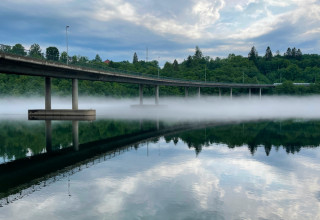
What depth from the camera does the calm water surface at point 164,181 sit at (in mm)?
13523

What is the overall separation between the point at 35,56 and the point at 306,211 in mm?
55135

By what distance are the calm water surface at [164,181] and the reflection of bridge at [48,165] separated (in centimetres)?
7

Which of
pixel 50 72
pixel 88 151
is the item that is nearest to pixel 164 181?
pixel 88 151

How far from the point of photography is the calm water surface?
44.4ft

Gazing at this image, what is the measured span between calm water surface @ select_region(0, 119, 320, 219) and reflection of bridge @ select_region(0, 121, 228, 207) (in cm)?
7

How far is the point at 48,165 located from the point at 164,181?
10.7 meters

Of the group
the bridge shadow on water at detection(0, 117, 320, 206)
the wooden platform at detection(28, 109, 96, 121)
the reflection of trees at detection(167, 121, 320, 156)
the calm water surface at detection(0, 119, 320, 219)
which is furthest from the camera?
the wooden platform at detection(28, 109, 96, 121)

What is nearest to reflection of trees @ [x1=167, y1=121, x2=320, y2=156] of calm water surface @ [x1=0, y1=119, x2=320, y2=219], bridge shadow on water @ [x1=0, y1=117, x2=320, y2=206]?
bridge shadow on water @ [x1=0, y1=117, x2=320, y2=206]

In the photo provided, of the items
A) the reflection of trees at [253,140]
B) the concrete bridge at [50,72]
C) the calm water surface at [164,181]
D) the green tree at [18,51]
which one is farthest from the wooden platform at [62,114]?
the calm water surface at [164,181]

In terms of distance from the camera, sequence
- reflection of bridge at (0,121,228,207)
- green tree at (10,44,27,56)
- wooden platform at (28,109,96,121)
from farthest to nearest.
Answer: wooden platform at (28,109,96,121)
green tree at (10,44,27,56)
reflection of bridge at (0,121,228,207)

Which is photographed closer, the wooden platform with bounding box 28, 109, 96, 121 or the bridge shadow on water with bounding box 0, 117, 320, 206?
the bridge shadow on water with bounding box 0, 117, 320, 206

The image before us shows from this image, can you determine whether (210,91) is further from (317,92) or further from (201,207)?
(201,207)

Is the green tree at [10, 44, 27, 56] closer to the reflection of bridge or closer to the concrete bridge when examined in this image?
the concrete bridge

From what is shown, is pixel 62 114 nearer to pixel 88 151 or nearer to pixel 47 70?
pixel 47 70
